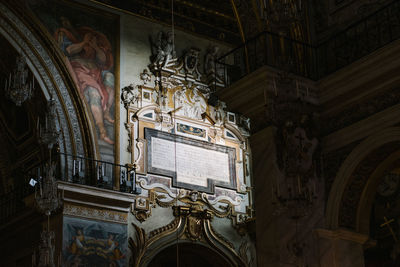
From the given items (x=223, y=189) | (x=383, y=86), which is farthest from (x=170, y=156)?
(x=383, y=86)

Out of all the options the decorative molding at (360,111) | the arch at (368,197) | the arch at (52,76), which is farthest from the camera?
the arch at (52,76)

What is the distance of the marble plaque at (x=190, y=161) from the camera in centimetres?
1568

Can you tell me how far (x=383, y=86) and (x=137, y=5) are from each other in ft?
27.2

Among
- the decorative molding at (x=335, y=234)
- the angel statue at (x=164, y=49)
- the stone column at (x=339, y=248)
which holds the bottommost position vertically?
the stone column at (x=339, y=248)

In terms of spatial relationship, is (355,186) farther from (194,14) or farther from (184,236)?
(194,14)

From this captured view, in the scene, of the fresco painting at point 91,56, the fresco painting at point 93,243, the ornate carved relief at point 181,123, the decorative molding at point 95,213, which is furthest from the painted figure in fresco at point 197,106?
the fresco painting at point 93,243

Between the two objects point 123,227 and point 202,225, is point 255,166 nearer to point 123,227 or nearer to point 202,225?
point 123,227

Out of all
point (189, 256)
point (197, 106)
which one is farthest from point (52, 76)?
point (189, 256)

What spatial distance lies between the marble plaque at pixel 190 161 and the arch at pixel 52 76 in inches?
65.2

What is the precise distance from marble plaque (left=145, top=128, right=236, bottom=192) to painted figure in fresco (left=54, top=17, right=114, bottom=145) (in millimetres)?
1180

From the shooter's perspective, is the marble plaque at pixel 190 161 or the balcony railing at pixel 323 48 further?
the marble plaque at pixel 190 161

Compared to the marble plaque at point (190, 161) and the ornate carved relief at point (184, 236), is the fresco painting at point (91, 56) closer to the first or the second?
the marble plaque at point (190, 161)

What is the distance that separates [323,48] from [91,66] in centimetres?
644

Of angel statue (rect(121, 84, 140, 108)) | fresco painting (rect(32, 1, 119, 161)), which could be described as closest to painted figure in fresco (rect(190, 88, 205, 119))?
angel statue (rect(121, 84, 140, 108))
